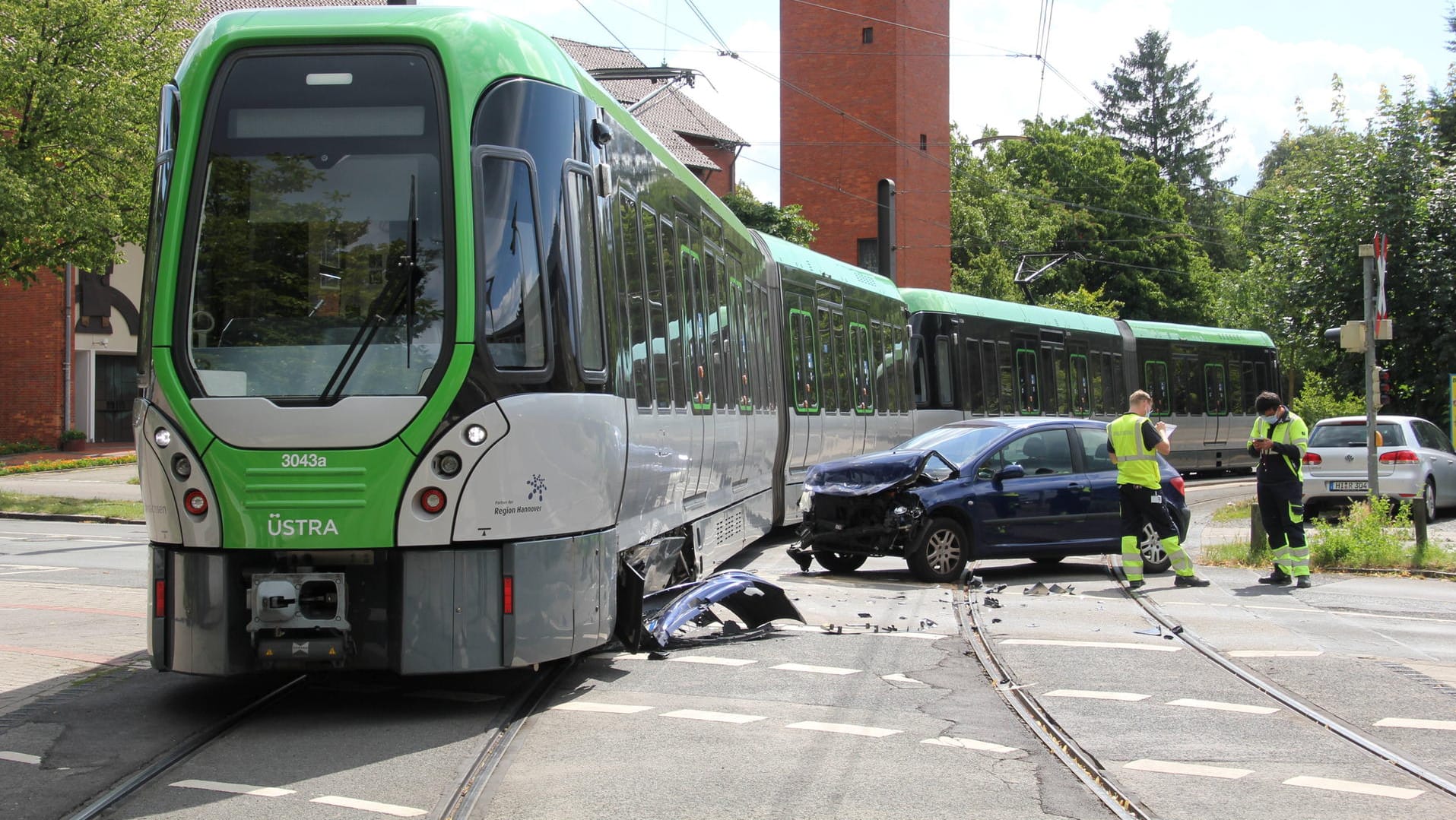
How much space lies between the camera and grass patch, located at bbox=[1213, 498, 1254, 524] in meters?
22.8

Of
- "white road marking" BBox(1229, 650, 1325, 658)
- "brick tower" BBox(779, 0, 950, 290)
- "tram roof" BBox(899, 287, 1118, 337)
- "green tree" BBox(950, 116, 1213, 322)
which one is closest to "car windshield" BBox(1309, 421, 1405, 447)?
"tram roof" BBox(899, 287, 1118, 337)

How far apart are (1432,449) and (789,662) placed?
16.1 metres

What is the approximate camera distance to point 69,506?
25234mm

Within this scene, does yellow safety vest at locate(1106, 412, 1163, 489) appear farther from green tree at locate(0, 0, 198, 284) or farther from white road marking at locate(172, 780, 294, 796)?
green tree at locate(0, 0, 198, 284)

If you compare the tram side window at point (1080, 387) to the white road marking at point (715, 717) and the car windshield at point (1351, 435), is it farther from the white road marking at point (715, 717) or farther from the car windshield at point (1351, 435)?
the white road marking at point (715, 717)

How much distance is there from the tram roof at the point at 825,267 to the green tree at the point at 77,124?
465 inches

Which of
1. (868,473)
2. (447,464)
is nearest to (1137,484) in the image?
(868,473)

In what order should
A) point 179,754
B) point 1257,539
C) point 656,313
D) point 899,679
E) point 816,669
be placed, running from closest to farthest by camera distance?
point 179,754 → point 899,679 → point 816,669 → point 656,313 → point 1257,539

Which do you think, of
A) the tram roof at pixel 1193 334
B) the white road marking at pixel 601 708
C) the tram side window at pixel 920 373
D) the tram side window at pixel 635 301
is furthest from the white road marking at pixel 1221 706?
the tram roof at pixel 1193 334

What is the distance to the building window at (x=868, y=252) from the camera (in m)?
54.2

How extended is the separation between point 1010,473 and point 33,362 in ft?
105

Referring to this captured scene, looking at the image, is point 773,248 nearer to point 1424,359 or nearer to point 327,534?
point 327,534

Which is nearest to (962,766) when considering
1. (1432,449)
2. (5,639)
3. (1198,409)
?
(5,639)

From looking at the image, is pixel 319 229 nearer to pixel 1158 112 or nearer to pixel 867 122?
pixel 867 122
